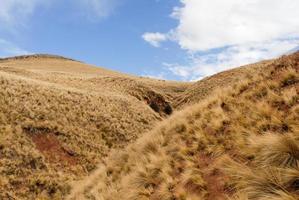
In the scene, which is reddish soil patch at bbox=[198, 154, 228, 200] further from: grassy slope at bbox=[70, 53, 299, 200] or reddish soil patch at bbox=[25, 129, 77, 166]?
reddish soil patch at bbox=[25, 129, 77, 166]

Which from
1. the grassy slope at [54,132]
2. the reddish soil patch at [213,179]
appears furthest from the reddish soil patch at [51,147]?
the reddish soil patch at [213,179]

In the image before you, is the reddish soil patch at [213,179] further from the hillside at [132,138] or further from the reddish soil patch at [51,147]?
the reddish soil patch at [51,147]

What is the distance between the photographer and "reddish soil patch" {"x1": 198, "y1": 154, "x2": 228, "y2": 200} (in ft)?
29.4

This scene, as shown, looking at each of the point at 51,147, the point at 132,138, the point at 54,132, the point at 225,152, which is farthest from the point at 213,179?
the point at 132,138

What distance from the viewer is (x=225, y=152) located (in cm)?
1079

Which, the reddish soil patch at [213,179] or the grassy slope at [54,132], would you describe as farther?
the grassy slope at [54,132]

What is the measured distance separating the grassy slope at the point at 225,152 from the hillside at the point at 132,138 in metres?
0.04

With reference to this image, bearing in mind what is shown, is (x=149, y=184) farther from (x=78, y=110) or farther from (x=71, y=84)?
(x=71, y=84)

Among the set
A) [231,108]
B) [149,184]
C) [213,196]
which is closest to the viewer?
[213,196]

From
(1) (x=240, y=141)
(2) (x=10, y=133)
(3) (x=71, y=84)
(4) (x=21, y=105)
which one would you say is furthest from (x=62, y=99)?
(1) (x=240, y=141)

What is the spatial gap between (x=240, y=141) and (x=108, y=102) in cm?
3167

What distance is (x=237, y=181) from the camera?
8.38 m

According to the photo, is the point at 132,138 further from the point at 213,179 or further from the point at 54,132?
the point at 213,179

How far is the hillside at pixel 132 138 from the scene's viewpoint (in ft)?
34.3
